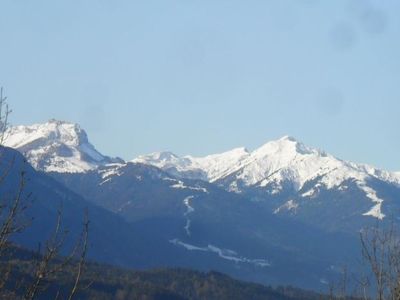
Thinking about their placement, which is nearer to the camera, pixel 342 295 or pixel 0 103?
pixel 0 103

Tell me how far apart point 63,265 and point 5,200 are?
3458 mm

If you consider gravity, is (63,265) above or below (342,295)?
below

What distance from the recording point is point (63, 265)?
1991 centimetres

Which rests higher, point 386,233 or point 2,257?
point 386,233

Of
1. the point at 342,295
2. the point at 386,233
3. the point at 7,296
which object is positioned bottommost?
the point at 7,296

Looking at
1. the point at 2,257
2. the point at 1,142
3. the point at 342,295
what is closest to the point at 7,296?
the point at 2,257

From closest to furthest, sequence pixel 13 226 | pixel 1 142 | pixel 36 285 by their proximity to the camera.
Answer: pixel 36 285 → pixel 13 226 → pixel 1 142

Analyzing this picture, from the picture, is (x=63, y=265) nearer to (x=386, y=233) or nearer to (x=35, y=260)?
(x=35, y=260)

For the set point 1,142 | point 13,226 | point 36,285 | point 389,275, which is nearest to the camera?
point 36,285

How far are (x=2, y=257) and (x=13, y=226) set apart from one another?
0.83 metres

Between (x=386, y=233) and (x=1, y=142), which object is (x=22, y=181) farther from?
(x=386, y=233)

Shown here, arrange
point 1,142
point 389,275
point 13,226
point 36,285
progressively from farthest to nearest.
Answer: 1. point 389,275
2. point 1,142
3. point 13,226
4. point 36,285

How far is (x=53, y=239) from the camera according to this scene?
2166 cm

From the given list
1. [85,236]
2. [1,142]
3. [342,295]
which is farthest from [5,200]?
[342,295]
